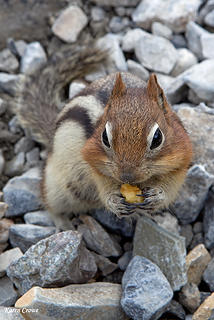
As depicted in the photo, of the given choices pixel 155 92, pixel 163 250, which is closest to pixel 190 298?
pixel 163 250

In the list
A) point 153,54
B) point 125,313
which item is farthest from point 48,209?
point 153,54

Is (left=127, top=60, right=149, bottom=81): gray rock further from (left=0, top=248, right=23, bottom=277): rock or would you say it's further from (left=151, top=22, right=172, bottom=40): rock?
(left=0, top=248, right=23, bottom=277): rock

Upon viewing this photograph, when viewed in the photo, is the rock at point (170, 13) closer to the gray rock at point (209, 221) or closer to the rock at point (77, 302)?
the gray rock at point (209, 221)

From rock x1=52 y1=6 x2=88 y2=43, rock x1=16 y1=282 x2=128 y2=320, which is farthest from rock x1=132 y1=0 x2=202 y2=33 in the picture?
rock x1=16 y1=282 x2=128 y2=320

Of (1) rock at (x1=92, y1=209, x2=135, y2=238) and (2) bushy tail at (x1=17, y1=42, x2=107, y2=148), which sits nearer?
(1) rock at (x1=92, y1=209, x2=135, y2=238)

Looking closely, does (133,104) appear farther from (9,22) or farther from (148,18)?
(9,22)

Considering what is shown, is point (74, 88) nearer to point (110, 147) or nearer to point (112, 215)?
point (112, 215)
